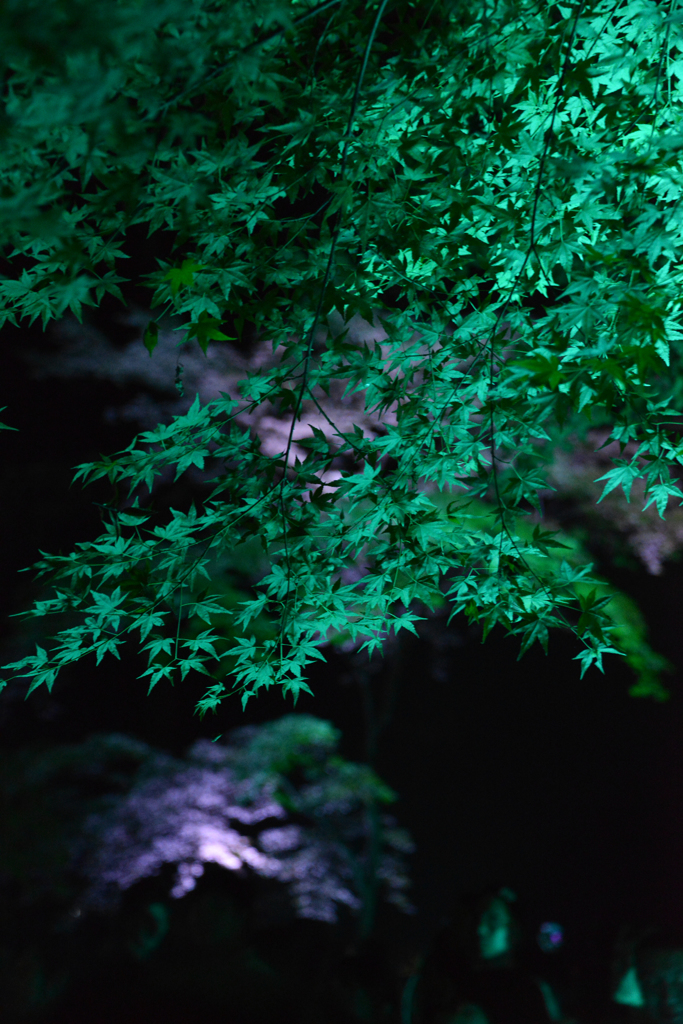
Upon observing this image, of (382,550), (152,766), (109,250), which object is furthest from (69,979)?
(109,250)

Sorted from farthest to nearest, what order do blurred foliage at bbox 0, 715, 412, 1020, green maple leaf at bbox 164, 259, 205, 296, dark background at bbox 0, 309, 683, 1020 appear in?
1. dark background at bbox 0, 309, 683, 1020
2. blurred foliage at bbox 0, 715, 412, 1020
3. green maple leaf at bbox 164, 259, 205, 296

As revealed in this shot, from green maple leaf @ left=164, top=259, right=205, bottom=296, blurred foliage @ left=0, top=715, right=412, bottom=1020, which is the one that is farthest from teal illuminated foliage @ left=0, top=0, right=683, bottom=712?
blurred foliage @ left=0, top=715, right=412, bottom=1020

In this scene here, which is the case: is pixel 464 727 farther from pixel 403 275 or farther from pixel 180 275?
pixel 180 275

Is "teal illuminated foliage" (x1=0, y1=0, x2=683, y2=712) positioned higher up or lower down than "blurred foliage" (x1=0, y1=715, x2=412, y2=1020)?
higher up

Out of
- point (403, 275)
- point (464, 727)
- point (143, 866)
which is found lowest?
point (143, 866)

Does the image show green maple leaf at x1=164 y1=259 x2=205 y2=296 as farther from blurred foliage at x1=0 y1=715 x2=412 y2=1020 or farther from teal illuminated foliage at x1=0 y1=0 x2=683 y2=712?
blurred foliage at x1=0 y1=715 x2=412 y2=1020

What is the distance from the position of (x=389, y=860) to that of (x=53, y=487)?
3860 millimetres

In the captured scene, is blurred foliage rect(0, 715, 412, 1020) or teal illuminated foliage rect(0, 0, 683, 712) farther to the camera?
blurred foliage rect(0, 715, 412, 1020)

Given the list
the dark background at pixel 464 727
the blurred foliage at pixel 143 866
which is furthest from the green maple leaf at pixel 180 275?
the blurred foliage at pixel 143 866

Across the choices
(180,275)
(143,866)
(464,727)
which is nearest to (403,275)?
(180,275)

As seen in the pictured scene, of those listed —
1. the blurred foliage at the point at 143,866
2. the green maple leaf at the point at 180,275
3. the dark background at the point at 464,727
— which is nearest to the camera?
the green maple leaf at the point at 180,275

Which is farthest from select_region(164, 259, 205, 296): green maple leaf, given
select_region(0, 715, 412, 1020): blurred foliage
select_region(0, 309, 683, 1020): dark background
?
select_region(0, 715, 412, 1020): blurred foliage

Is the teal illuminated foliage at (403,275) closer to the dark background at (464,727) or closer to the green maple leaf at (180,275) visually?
the green maple leaf at (180,275)

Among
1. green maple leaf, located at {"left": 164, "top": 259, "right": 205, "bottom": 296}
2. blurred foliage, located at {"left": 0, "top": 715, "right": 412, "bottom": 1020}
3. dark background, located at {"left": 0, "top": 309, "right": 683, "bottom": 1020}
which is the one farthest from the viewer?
dark background, located at {"left": 0, "top": 309, "right": 683, "bottom": 1020}
